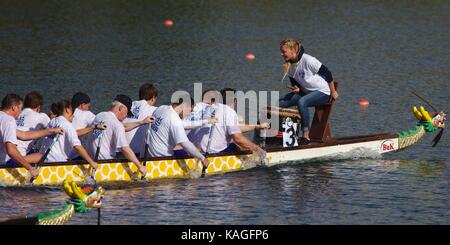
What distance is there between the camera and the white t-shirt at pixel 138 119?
34.1 meters

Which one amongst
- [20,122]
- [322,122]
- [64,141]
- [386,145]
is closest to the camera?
[64,141]

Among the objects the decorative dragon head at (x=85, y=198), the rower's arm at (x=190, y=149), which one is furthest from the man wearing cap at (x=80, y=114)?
the decorative dragon head at (x=85, y=198)

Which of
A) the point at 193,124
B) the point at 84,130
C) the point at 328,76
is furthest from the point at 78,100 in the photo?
the point at 328,76

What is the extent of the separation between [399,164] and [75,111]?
32.1 ft

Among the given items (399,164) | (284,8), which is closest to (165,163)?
(399,164)

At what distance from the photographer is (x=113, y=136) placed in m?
33.0

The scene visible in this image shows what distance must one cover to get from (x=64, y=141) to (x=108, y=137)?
1.14 metres

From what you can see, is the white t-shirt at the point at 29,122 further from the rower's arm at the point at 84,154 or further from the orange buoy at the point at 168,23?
the orange buoy at the point at 168,23

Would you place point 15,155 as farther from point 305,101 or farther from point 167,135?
point 305,101

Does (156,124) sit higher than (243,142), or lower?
→ higher

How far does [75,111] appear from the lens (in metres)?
33.8

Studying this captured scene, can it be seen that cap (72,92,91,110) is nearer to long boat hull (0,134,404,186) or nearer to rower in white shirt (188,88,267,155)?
long boat hull (0,134,404,186)

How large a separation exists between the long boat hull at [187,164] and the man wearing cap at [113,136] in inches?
17.6
